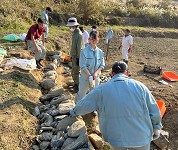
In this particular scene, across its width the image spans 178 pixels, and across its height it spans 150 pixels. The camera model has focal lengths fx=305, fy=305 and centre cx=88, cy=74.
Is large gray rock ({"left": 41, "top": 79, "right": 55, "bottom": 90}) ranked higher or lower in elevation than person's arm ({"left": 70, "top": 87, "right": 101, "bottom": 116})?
lower

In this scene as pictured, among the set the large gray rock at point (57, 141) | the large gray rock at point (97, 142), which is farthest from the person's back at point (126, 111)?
the large gray rock at point (57, 141)

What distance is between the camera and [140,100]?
11.0 ft

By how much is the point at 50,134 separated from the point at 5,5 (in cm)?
1062

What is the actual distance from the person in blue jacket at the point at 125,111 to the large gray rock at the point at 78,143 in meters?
1.03

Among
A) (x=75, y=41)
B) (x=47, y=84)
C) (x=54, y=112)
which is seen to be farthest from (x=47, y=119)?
(x=75, y=41)

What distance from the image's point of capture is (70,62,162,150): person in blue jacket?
3.33 metres

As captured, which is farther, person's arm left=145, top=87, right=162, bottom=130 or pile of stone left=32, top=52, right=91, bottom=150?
pile of stone left=32, top=52, right=91, bottom=150

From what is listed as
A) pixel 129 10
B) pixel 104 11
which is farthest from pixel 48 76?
pixel 129 10

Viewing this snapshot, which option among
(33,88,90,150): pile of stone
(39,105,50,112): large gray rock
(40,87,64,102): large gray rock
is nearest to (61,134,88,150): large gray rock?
(33,88,90,150): pile of stone

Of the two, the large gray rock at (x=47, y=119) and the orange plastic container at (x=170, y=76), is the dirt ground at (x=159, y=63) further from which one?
the large gray rock at (x=47, y=119)

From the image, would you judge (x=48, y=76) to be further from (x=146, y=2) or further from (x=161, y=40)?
(x=146, y=2)

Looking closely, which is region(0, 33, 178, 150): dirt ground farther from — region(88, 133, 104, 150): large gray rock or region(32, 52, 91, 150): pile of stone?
region(88, 133, 104, 150): large gray rock

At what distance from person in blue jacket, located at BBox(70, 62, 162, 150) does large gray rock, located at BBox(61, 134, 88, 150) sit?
1026 millimetres

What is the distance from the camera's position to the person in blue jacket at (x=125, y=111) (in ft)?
10.9
